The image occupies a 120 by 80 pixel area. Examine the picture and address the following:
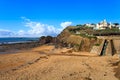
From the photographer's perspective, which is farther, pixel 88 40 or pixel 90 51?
pixel 88 40

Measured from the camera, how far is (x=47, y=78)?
74.5 ft

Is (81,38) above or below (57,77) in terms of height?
above

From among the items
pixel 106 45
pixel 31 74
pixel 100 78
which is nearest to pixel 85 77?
pixel 100 78

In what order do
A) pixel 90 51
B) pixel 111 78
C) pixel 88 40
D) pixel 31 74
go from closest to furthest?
1. pixel 111 78
2. pixel 31 74
3. pixel 90 51
4. pixel 88 40

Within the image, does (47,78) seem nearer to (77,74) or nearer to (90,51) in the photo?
(77,74)

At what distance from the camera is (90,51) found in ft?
155

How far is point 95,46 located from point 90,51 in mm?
1515

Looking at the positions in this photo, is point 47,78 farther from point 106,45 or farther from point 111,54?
point 106,45

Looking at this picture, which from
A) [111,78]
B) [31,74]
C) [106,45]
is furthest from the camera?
[106,45]

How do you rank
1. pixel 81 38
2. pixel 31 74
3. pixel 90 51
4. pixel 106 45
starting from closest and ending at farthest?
pixel 31 74 → pixel 106 45 → pixel 90 51 → pixel 81 38

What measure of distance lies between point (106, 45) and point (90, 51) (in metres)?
→ 4.20

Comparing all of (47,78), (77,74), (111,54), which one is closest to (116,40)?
(111,54)

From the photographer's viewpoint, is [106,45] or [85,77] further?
[106,45]

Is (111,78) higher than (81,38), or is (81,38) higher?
(81,38)
